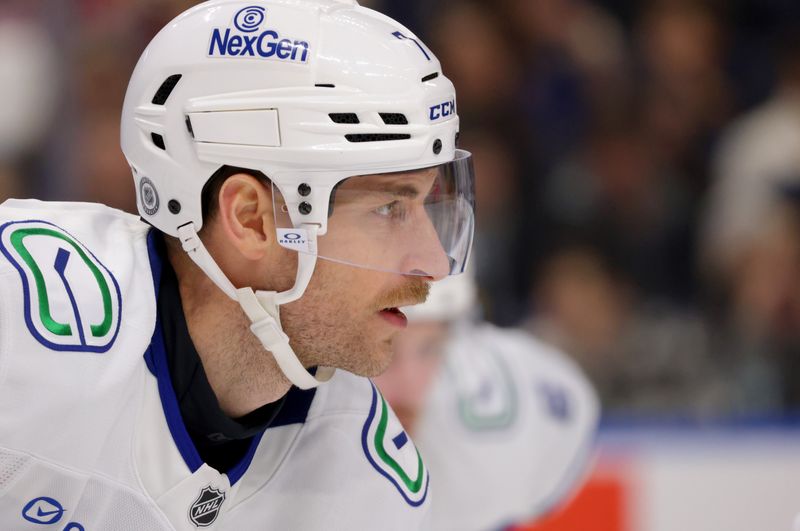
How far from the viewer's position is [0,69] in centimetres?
423

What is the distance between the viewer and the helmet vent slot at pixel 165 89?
72.4 inches

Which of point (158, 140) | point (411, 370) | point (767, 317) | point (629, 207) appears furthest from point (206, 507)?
point (629, 207)

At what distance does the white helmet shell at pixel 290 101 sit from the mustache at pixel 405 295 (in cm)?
17

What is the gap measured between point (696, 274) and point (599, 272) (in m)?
0.36

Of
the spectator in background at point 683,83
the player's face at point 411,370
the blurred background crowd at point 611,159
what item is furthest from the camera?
the spectator in background at point 683,83

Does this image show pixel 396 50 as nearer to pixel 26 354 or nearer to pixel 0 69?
pixel 26 354

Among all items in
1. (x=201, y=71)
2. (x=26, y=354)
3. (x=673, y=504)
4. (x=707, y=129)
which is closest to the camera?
(x=26, y=354)

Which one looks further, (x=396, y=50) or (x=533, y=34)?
(x=533, y=34)

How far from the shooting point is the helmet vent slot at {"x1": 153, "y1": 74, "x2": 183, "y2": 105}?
1.84 m

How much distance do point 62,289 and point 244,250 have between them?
31 centimetres

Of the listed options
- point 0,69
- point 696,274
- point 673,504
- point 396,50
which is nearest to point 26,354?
point 396,50

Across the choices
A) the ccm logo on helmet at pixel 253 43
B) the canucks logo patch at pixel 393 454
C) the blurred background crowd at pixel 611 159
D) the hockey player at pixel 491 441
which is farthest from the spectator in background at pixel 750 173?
the ccm logo on helmet at pixel 253 43

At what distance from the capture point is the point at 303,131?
1778 mm

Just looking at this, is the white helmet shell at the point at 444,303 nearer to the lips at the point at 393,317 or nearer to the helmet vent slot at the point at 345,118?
the lips at the point at 393,317
